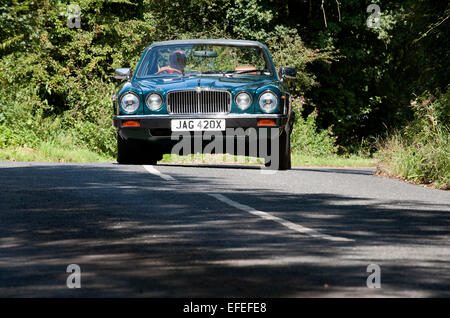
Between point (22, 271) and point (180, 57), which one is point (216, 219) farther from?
point (180, 57)

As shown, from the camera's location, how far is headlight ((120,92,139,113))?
11984 mm

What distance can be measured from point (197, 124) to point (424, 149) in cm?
359

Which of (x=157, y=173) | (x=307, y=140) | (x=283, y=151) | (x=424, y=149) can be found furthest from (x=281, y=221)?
(x=307, y=140)

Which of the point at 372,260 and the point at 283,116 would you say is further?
the point at 283,116

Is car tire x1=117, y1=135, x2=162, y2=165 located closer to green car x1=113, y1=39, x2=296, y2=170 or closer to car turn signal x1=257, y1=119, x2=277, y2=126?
green car x1=113, y1=39, x2=296, y2=170

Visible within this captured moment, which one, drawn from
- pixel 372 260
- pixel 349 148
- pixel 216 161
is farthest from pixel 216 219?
pixel 349 148

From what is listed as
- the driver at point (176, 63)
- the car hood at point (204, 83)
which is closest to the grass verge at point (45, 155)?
the driver at point (176, 63)

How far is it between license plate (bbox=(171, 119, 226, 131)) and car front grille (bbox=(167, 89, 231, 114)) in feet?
0.57

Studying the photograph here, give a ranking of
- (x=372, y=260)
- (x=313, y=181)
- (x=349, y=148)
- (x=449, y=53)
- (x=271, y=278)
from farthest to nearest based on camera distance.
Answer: (x=349, y=148) → (x=449, y=53) → (x=313, y=181) → (x=372, y=260) → (x=271, y=278)

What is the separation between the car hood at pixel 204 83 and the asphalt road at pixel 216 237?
1458 mm

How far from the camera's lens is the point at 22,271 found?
5418mm

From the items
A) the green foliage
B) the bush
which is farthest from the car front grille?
the green foliage

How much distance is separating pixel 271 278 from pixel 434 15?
13.1 metres

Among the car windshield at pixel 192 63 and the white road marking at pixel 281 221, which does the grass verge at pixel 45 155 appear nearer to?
the car windshield at pixel 192 63
